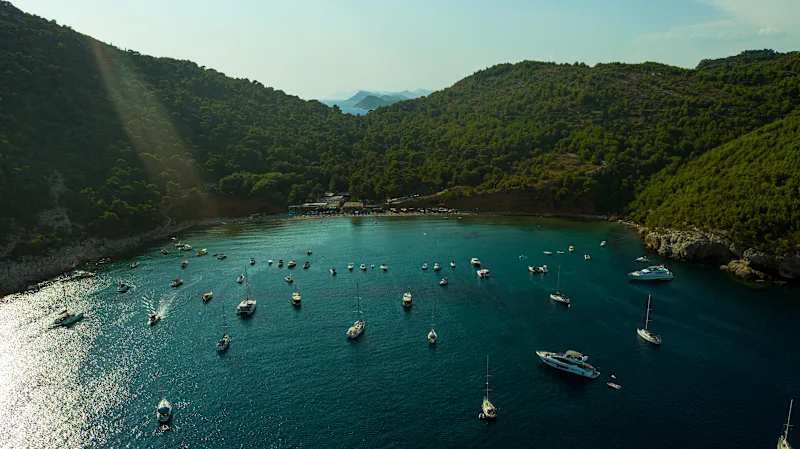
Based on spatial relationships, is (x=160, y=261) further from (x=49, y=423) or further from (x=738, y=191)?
(x=738, y=191)

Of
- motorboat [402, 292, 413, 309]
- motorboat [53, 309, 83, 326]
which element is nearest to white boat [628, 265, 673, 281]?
motorboat [402, 292, 413, 309]

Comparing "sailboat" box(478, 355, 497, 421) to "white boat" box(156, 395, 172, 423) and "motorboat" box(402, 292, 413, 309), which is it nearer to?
"motorboat" box(402, 292, 413, 309)

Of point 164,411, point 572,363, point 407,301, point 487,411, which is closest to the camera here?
point 487,411

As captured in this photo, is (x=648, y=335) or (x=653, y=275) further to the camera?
(x=653, y=275)

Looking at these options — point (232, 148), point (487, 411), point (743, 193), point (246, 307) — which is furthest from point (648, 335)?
point (232, 148)

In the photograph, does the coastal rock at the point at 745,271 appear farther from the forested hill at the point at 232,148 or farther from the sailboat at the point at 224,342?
the sailboat at the point at 224,342

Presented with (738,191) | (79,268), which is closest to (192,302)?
(79,268)

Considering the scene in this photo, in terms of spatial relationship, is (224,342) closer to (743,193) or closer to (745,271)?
(745,271)
